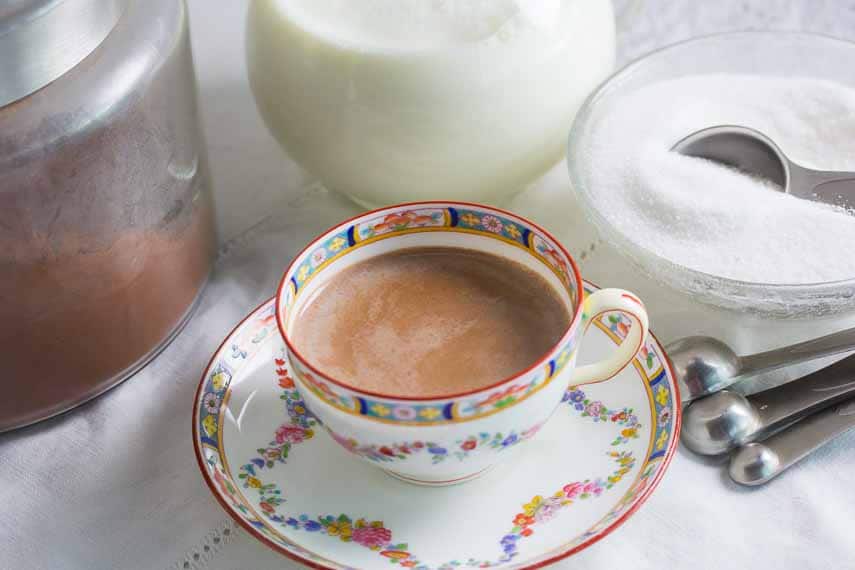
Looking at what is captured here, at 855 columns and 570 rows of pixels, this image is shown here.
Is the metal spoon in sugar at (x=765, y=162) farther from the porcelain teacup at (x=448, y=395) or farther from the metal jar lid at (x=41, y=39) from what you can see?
the metal jar lid at (x=41, y=39)

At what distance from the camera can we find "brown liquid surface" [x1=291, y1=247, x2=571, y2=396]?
0.76 m

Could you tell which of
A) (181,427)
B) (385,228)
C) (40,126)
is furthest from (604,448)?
(40,126)

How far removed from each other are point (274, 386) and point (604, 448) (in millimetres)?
267

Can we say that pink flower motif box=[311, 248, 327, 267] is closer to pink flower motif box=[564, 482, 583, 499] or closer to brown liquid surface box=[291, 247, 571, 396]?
brown liquid surface box=[291, 247, 571, 396]

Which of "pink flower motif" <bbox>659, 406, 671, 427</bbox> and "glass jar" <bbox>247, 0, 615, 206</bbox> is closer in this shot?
"pink flower motif" <bbox>659, 406, 671, 427</bbox>

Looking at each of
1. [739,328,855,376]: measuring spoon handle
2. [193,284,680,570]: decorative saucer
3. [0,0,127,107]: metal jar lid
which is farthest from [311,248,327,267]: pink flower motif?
[739,328,855,376]: measuring spoon handle

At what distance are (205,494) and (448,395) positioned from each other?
0.27 metres

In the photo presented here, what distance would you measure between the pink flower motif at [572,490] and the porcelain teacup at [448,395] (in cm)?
5

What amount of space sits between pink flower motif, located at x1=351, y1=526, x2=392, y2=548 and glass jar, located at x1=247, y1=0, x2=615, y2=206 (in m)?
0.35

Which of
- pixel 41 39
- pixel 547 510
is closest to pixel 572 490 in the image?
pixel 547 510

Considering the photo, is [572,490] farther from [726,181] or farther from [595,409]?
[726,181]

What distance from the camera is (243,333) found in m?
0.89

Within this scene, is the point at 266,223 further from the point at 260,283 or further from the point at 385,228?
the point at 385,228

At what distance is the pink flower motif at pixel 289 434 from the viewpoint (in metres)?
0.84
